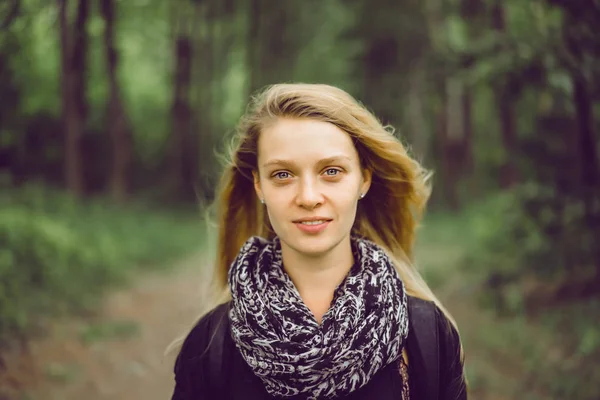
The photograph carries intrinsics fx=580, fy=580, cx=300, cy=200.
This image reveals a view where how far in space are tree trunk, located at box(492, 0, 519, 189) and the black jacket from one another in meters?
3.78

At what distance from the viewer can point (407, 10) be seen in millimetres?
18922

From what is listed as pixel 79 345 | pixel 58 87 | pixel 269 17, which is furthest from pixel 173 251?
pixel 269 17

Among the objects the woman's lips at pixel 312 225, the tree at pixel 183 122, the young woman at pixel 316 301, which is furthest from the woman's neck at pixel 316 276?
the tree at pixel 183 122

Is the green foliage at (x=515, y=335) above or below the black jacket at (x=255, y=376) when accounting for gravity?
below

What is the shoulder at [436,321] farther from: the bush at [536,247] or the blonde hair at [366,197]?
the bush at [536,247]

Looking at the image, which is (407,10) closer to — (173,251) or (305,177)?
(173,251)

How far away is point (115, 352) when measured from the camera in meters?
6.12

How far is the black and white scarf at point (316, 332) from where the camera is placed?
197cm

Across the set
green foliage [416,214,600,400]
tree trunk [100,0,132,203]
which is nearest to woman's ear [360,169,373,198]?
green foliage [416,214,600,400]

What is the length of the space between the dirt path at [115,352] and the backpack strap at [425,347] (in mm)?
2734

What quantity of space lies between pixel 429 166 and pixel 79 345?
61.9ft

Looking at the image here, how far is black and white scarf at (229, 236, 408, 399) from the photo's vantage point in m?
1.97

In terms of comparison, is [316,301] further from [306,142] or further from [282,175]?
[306,142]

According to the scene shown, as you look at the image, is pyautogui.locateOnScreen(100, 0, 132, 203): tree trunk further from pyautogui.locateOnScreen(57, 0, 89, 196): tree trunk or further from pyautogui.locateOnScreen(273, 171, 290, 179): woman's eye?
pyautogui.locateOnScreen(273, 171, 290, 179): woman's eye
